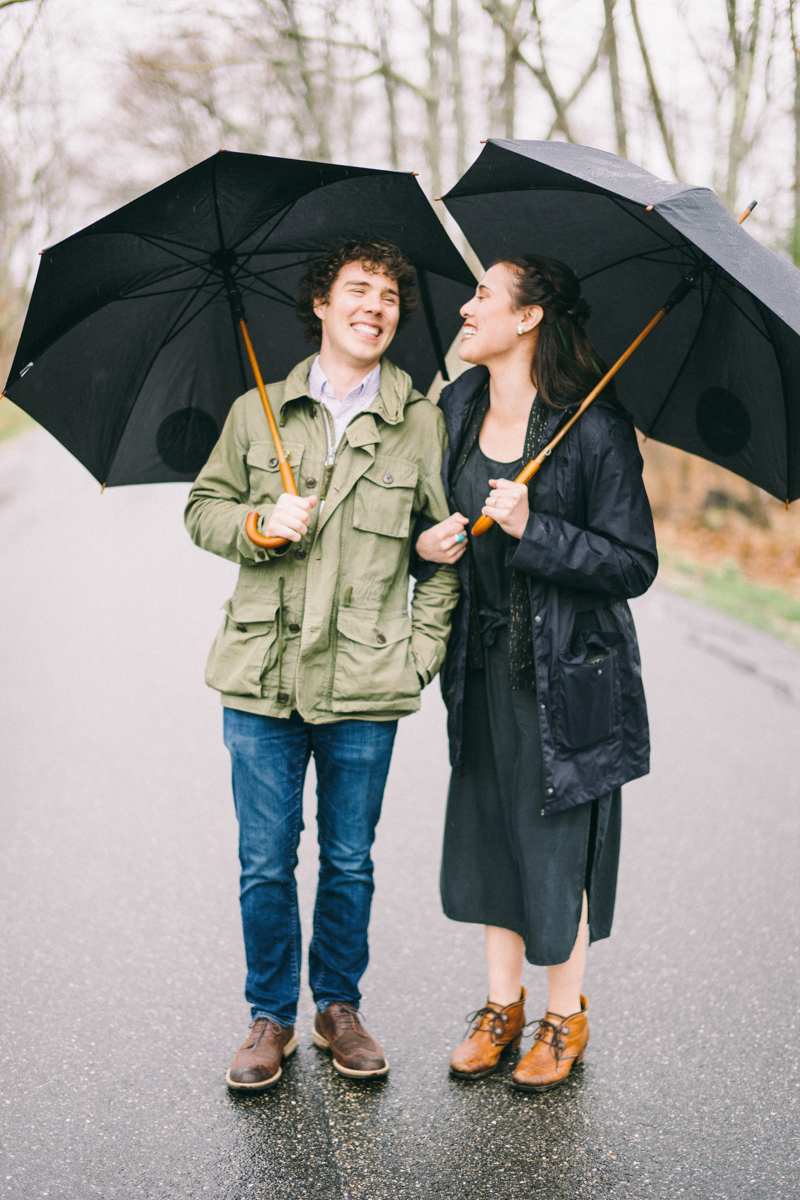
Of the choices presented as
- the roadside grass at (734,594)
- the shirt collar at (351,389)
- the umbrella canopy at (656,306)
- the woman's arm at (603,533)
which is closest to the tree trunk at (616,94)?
the roadside grass at (734,594)

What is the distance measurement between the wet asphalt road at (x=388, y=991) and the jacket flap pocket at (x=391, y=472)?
5.31 ft

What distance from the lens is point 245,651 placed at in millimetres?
2887

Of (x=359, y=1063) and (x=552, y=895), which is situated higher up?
(x=552, y=895)

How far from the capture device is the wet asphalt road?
262 cm

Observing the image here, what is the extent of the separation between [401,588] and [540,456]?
53 cm

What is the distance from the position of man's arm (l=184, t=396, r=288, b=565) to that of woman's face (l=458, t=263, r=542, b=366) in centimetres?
64

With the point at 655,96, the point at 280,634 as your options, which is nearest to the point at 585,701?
the point at 280,634

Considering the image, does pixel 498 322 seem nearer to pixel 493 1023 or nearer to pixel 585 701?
pixel 585 701

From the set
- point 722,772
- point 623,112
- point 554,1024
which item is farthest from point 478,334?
point 623,112

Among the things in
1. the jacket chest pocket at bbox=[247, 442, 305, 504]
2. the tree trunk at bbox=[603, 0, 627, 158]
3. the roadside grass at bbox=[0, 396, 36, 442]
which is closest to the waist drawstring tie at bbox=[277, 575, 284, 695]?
the jacket chest pocket at bbox=[247, 442, 305, 504]

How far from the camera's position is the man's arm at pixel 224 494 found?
2891mm

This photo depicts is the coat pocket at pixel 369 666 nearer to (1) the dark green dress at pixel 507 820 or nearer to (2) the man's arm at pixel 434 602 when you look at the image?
(2) the man's arm at pixel 434 602

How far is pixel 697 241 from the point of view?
7.72 ft

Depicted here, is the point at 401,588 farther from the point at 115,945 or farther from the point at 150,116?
the point at 150,116
